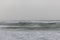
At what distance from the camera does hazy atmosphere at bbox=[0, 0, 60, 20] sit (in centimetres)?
52

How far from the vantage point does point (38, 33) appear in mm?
532

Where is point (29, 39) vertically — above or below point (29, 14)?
below

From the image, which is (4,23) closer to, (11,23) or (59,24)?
(11,23)

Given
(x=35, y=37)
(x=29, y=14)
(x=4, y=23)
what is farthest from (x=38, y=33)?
(x=4, y=23)

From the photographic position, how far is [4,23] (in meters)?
0.55

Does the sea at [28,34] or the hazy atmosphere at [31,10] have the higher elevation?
the hazy atmosphere at [31,10]

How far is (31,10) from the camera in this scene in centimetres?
53

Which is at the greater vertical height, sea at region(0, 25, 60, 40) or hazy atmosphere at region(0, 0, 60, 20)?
hazy atmosphere at region(0, 0, 60, 20)

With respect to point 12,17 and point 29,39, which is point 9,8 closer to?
point 12,17

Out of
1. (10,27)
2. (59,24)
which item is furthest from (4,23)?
(59,24)

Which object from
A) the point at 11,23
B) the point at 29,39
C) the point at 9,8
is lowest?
the point at 29,39

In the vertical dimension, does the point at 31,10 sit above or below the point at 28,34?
above

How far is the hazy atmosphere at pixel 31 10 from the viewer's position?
52 cm

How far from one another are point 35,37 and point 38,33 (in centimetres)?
4
